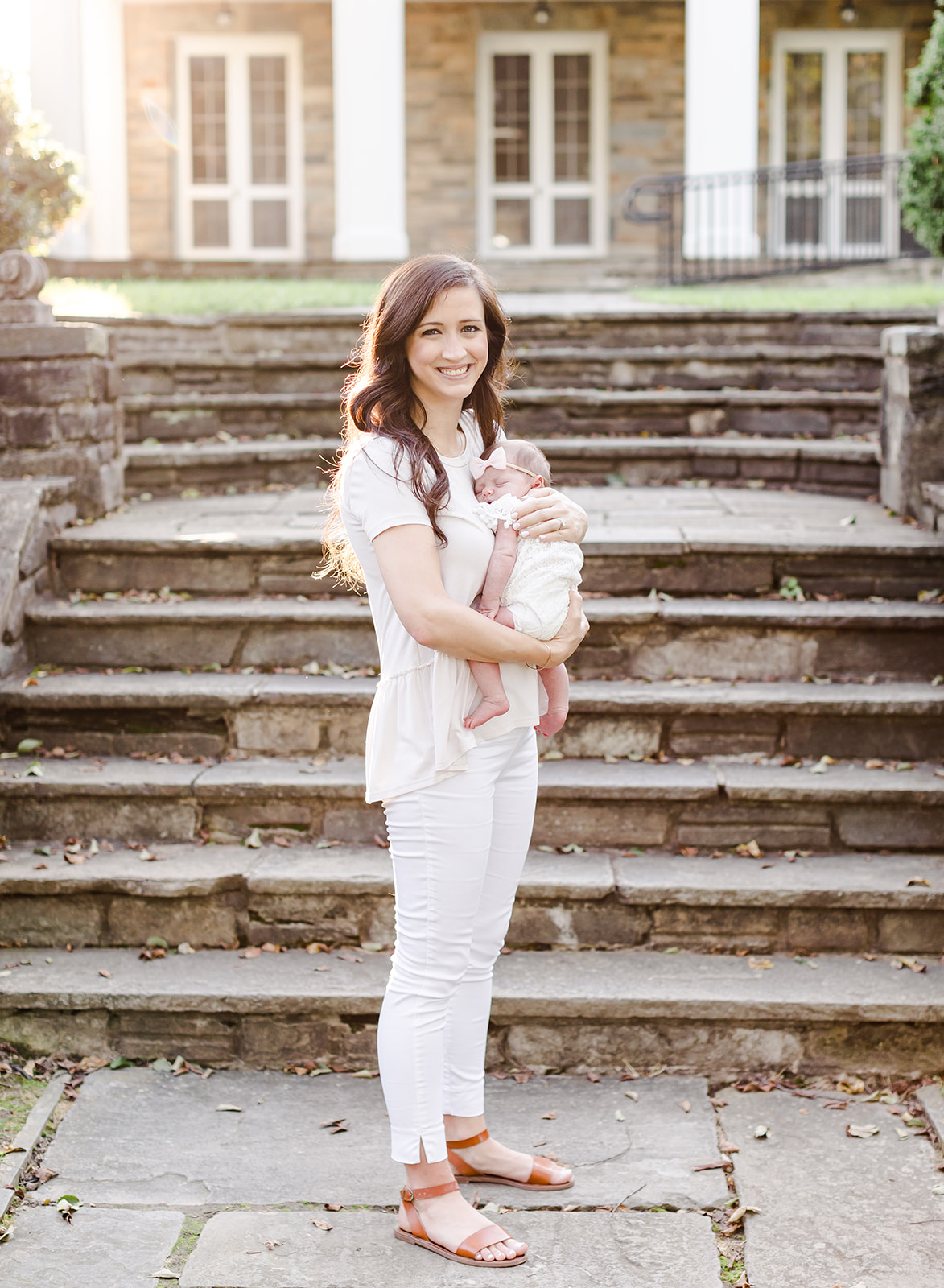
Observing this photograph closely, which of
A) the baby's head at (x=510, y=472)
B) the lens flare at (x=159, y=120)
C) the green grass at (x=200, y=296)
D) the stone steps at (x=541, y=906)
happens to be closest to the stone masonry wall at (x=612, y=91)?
the lens flare at (x=159, y=120)

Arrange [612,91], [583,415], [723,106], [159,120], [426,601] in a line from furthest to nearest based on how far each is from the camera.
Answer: [159,120], [612,91], [723,106], [583,415], [426,601]

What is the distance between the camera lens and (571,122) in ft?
46.9

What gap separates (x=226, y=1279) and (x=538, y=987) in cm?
107

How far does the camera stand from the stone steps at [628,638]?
419 cm

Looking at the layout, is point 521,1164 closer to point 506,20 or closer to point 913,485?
point 913,485

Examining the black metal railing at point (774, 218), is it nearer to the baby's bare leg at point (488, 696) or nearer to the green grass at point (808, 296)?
the green grass at point (808, 296)

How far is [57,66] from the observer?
12.6 meters

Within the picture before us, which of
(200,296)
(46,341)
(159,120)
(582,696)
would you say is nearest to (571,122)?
(159,120)

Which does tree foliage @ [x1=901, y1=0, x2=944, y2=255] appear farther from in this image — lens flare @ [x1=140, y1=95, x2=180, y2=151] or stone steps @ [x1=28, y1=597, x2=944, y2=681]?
lens flare @ [x1=140, y1=95, x2=180, y2=151]

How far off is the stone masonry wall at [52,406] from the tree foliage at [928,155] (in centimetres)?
388

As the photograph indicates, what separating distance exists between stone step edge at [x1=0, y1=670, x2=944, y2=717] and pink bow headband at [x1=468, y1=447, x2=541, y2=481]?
1.50 meters

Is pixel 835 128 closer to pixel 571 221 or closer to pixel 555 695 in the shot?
pixel 571 221

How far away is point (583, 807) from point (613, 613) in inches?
28.0

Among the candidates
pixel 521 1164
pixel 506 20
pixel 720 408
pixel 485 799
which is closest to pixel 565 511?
pixel 485 799
